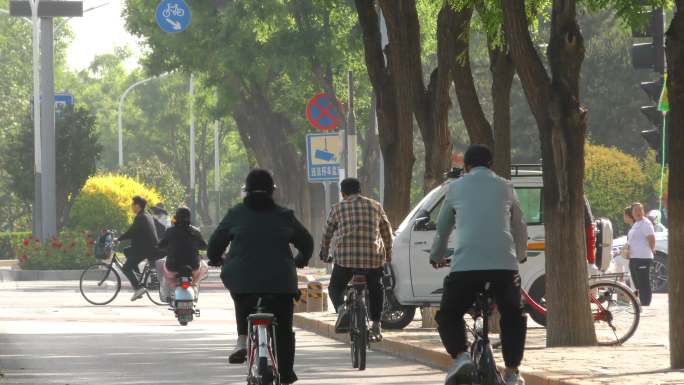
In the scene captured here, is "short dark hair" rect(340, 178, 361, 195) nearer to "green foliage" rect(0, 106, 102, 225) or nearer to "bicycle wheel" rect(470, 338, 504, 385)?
"bicycle wheel" rect(470, 338, 504, 385)

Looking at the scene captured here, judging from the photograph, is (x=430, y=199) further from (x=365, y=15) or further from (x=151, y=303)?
(x=151, y=303)

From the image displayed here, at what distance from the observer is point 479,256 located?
11.4 metres

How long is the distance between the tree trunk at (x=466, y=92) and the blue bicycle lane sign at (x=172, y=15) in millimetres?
21065

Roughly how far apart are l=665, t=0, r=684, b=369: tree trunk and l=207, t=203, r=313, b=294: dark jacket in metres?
3.83

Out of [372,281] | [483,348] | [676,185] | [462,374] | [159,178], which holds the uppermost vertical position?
[159,178]

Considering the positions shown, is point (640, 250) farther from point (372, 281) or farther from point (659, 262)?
point (372, 281)

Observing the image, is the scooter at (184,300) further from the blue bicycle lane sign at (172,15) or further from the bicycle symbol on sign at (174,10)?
the bicycle symbol on sign at (174,10)

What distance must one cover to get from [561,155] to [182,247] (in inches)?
343

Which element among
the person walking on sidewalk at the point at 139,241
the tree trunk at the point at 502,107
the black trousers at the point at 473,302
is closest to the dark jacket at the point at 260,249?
the black trousers at the point at 473,302

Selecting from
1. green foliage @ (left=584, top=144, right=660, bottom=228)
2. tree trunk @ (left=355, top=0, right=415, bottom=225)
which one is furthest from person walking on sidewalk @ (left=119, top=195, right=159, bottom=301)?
green foliage @ (left=584, top=144, right=660, bottom=228)

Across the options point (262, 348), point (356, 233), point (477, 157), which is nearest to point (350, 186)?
point (356, 233)

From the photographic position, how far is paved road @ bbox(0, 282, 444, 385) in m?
15.1

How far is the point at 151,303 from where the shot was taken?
99.6 feet

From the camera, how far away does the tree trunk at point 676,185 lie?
13.8 m
